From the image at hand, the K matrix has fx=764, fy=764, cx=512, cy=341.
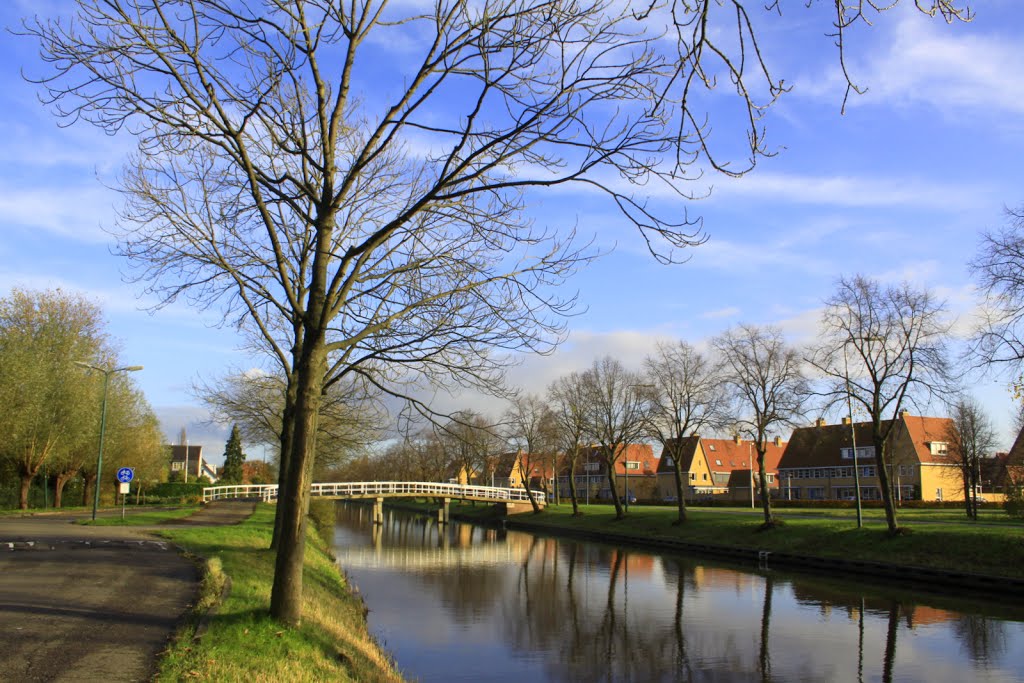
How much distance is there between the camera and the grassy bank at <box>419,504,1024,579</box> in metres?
23.7

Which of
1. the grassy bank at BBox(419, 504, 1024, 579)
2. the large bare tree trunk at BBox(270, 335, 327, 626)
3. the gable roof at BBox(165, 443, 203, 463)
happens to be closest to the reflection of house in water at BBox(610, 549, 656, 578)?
the grassy bank at BBox(419, 504, 1024, 579)

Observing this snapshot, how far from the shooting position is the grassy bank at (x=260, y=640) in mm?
7852

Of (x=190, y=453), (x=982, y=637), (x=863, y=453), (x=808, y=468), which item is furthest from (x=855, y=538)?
(x=190, y=453)

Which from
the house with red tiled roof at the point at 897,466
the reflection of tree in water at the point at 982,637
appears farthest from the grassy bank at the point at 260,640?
the house with red tiled roof at the point at 897,466

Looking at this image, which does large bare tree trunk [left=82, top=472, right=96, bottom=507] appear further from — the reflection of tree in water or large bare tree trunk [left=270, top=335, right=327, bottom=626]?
the reflection of tree in water

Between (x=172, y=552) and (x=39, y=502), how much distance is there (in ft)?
113

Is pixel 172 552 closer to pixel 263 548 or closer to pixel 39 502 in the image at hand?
pixel 263 548

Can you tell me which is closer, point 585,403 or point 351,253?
point 351,253

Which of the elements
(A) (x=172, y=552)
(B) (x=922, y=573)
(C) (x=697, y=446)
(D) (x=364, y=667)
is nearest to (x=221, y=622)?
(D) (x=364, y=667)

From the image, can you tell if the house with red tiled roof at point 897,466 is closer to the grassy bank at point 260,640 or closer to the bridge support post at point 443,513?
the bridge support post at point 443,513

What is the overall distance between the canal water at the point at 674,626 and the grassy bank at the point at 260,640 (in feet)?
8.14

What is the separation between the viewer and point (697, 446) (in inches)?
3410

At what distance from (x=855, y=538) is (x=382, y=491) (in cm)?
3712

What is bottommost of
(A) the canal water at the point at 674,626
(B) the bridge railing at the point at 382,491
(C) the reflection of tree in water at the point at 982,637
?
(A) the canal water at the point at 674,626
